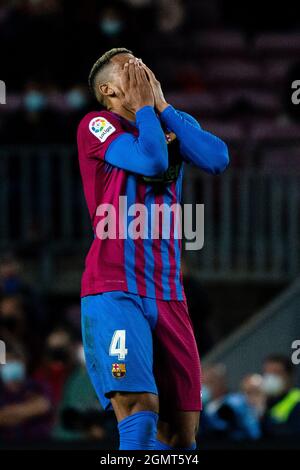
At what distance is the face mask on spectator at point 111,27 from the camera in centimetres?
1241

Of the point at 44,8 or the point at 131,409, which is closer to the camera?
the point at 131,409

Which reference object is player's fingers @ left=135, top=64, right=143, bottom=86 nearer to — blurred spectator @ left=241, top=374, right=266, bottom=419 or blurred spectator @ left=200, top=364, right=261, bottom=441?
blurred spectator @ left=200, top=364, right=261, bottom=441

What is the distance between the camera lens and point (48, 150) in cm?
1136

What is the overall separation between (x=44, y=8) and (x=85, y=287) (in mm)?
7686

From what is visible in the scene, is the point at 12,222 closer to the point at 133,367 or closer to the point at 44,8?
the point at 44,8

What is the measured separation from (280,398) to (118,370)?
12.9ft

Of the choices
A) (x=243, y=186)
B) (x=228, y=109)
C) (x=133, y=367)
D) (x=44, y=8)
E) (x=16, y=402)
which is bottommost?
(x=16, y=402)

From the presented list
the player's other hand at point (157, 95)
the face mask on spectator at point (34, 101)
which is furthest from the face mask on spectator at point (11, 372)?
the player's other hand at point (157, 95)

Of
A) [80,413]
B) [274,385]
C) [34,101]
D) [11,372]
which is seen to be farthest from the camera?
[34,101]

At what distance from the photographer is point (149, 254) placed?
5359mm

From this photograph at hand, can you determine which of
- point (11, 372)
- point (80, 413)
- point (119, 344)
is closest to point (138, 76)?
point (119, 344)

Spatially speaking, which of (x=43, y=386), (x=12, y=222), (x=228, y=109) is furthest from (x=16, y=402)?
(x=228, y=109)

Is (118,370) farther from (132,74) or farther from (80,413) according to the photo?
(80,413)

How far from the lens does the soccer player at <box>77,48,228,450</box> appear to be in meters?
5.19
